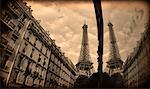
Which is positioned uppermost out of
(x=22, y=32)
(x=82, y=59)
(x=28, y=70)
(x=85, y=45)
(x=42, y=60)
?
(x=85, y=45)

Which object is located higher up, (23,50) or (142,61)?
(23,50)

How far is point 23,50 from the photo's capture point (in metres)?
15.8

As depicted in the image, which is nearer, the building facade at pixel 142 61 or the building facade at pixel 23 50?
the building facade at pixel 142 61

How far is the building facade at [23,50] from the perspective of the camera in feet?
43.4

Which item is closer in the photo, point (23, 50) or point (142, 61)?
point (23, 50)

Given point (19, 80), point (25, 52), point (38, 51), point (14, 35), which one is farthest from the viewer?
point (38, 51)

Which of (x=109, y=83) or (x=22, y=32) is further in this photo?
(x=22, y=32)

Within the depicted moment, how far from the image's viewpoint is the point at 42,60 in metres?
19.4

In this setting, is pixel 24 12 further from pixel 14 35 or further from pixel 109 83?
pixel 109 83

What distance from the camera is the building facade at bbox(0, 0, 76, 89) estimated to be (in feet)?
43.4

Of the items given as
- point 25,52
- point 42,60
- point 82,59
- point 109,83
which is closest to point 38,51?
point 42,60

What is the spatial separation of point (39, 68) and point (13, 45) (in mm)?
5504

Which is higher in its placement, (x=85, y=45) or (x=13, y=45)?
(x=85, y=45)

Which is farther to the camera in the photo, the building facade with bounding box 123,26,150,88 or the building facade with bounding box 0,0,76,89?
the building facade with bounding box 0,0,76,89
